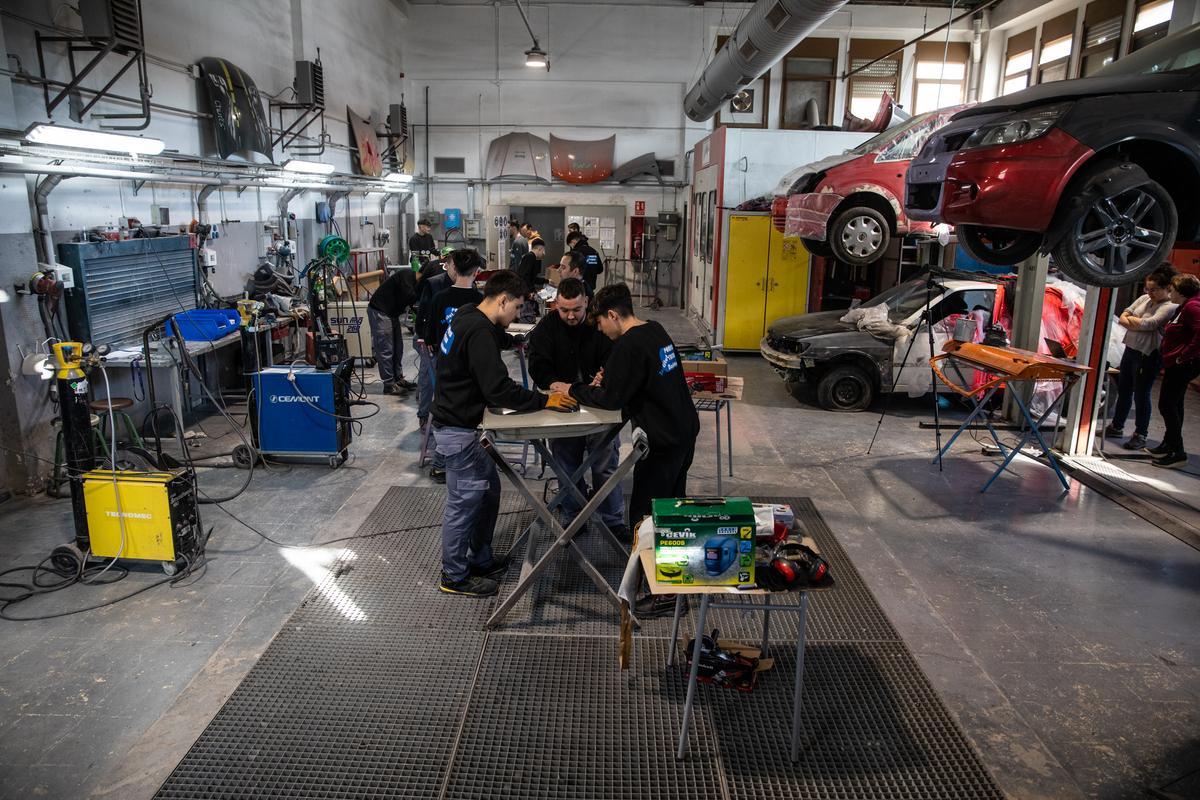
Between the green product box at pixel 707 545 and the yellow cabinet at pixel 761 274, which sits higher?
the yellow cabinet at pixel 761 274

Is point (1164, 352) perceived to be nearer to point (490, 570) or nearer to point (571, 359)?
point (571, 359)

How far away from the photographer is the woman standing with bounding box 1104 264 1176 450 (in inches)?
287

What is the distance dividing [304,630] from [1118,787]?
389 cm

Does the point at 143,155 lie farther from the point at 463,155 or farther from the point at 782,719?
the point at 463,155

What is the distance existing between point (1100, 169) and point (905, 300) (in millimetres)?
4759

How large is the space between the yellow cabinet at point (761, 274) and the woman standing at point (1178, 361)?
5.19 m

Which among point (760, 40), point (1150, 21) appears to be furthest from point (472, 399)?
point (1150, 21)

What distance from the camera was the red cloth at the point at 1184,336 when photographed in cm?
690

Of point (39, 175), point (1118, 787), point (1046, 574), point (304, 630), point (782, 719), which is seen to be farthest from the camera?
point (39, 175)

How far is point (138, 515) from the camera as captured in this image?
4820 millimetres

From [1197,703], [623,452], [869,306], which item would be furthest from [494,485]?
[869,306]

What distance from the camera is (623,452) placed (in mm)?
7695

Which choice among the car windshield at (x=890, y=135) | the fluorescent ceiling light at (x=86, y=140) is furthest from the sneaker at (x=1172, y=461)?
the fluorescent ceiling light at (x=86, y=140)

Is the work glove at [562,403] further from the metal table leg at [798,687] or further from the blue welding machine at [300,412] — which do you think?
the blue welding machine at [300,412]
